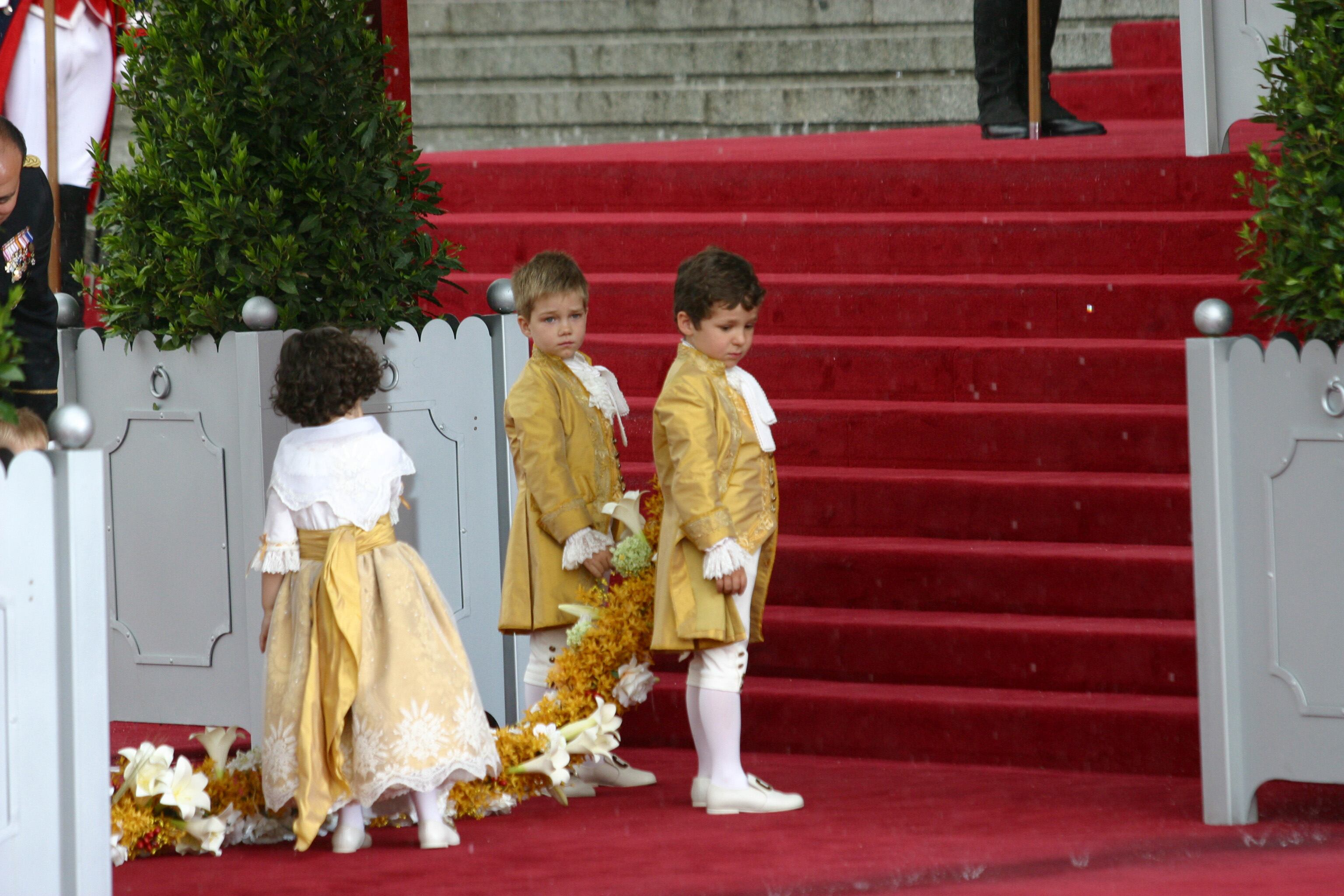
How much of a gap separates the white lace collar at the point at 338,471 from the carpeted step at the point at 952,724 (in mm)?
1488

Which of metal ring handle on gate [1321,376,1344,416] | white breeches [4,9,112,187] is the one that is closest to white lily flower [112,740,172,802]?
metal ring handle on gate [1321,376,1344,416]

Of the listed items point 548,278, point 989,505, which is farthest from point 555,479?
point 989,505

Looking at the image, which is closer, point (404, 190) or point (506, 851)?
point (506, 851)

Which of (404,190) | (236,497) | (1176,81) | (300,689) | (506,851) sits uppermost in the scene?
(1176,81)

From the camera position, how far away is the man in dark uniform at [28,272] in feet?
17.0

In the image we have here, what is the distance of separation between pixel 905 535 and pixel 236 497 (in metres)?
2.18

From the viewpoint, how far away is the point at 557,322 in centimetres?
518

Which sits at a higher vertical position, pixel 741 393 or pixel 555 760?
pixel 741 393

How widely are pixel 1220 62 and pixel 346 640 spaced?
12.6 ft

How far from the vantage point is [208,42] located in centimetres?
527

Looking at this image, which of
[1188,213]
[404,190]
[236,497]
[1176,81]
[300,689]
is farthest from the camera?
[1176,81]

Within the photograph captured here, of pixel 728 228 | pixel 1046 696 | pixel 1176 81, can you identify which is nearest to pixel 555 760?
pixel 1046 696

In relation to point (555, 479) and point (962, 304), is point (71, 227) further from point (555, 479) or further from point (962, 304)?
point (555, 479)

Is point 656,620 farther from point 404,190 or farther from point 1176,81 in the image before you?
point 1176,81
